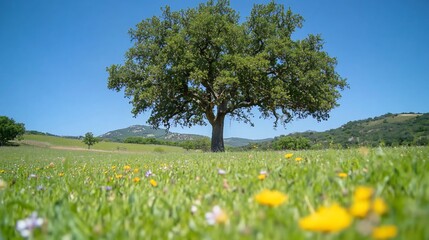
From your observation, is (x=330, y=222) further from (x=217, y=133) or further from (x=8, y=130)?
(x=8, y=130)

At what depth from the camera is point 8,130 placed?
7725 centimetres

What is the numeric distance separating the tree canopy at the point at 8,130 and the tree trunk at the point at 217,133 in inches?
2937

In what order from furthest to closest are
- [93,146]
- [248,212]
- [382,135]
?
[93,146], [382,135], [248,212]

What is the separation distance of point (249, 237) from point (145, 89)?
2396 centimetres

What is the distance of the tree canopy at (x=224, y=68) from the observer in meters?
23.9

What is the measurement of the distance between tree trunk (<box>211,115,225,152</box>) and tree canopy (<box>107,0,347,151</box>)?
102 mm

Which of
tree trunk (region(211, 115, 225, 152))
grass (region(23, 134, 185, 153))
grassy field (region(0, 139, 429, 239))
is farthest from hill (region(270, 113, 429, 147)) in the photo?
grass (region(23, 134, 185, 153))

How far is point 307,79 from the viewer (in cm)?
2334

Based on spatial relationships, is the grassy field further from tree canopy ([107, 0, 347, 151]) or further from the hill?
tree canopy ([107, 0, 347, 151])

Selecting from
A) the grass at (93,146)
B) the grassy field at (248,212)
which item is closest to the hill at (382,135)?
the grassy field at (248,212)

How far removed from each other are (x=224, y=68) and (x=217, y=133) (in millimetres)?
6897

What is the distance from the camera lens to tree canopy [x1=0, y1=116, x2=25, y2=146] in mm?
76500

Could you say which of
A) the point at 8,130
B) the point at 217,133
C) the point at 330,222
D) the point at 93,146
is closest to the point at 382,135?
the point at 217,133

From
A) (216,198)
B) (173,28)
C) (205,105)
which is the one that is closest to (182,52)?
(173,28)
